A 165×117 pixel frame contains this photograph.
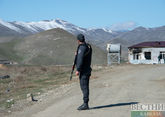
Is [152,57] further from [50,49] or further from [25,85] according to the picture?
[50,49]

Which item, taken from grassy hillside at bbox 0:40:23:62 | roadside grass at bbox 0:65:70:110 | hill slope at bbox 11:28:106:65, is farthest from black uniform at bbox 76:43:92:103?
grassy hillside at bbox 0:40:23:62

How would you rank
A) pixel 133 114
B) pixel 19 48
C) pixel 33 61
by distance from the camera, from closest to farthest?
pixel 133 114 → pixel 33 61 → pixel 19 48

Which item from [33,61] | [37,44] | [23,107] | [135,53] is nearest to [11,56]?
[33,61]

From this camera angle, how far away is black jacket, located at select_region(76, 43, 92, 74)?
8312 millimetres

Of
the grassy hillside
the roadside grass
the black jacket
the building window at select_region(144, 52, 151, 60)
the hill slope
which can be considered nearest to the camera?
the black jacket

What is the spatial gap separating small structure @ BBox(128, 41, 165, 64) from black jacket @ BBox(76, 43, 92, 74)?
42.9 m

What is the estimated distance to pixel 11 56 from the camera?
263 feet

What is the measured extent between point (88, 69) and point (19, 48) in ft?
279

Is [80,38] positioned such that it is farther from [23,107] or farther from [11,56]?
[11,56]

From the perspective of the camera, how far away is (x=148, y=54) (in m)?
54.0

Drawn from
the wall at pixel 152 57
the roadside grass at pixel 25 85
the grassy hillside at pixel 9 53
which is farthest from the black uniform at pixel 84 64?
the grassy hillside at pixel 9 53

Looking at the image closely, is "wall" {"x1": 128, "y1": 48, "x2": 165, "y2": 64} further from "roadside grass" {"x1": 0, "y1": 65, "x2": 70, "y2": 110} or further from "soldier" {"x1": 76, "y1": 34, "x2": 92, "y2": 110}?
"soldier" {"x1": 76, "y1": 34, "x2": 92, "y2": 110}

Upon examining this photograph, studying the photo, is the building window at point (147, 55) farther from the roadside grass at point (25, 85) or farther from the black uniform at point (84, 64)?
the black uniform at point (84, 64)

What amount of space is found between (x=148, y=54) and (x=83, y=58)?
154ft
